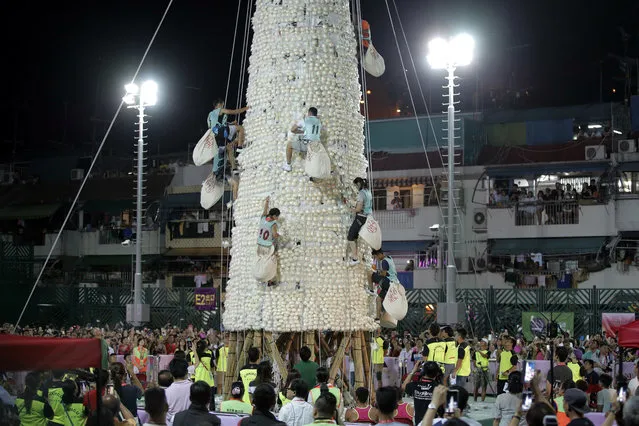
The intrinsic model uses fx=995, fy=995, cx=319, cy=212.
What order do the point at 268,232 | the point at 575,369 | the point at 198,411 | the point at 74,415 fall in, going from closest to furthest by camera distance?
1. the point at 198,411
2. the point at 74,415
3. the point at 268,232
4. the point at 575,369

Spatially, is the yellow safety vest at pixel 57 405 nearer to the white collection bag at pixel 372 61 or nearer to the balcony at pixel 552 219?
the white collection bag at pixel 372 61

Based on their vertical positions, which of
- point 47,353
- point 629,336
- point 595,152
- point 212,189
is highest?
point 595,152

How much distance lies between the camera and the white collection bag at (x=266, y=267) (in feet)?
55.2

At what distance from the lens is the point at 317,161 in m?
16.8

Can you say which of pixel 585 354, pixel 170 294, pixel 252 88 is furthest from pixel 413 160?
pixel 252 88

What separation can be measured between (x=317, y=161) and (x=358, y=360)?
3.59 m

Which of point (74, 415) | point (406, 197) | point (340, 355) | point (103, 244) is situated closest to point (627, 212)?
point (406, 197)

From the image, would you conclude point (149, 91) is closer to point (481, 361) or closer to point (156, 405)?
point (481, 361)

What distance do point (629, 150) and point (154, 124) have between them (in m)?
29.0

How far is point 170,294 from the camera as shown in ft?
140

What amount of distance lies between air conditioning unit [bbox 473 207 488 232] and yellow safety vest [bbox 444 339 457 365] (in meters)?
24.7

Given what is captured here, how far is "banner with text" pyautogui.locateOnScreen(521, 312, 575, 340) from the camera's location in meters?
34.4

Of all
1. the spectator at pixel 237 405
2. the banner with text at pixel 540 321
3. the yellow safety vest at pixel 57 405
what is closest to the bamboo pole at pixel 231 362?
the spectator at pixel 237 405

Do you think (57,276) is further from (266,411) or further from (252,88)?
(266,411)
